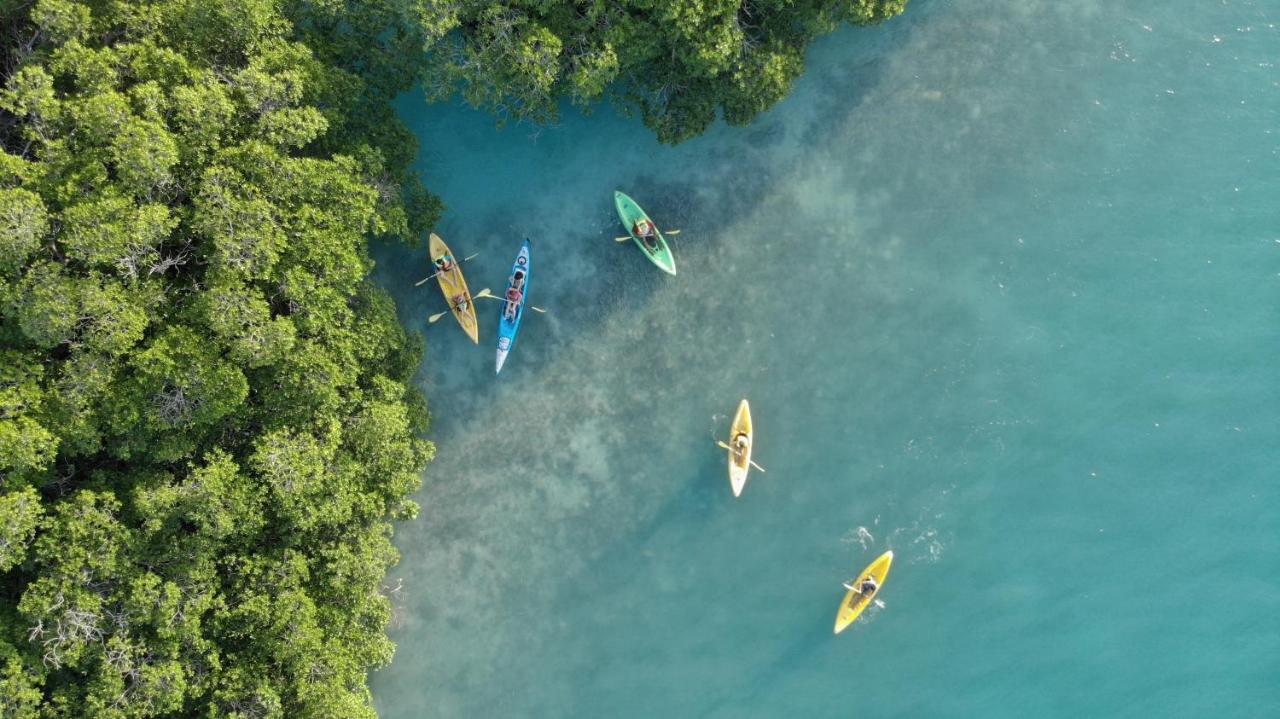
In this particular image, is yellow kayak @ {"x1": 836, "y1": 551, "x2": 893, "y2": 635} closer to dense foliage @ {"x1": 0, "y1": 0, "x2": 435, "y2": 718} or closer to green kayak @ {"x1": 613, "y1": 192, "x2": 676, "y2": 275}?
green kayak @ {"x1": 613, "y1": 192, "x2": 676, "y2": 275}

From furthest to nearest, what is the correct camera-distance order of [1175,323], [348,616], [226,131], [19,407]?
[1175,323]
[348,616]
[226,131]
[19,407]

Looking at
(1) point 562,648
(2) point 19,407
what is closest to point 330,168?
(2) point 19,407

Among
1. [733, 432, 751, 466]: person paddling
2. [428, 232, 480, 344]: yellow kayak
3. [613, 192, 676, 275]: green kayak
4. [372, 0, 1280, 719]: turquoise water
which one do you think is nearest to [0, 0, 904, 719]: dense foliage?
[428, 232, 480, 344]: yellow kayak

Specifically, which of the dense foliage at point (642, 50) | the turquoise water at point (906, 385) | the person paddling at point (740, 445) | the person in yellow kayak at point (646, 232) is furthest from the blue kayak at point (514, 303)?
the person paddling at point (740, 445)

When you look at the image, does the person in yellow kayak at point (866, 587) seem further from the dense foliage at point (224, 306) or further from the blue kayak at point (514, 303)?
the dense foliage at point (224, 306)

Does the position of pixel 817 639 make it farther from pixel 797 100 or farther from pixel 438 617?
pixel 797 100
